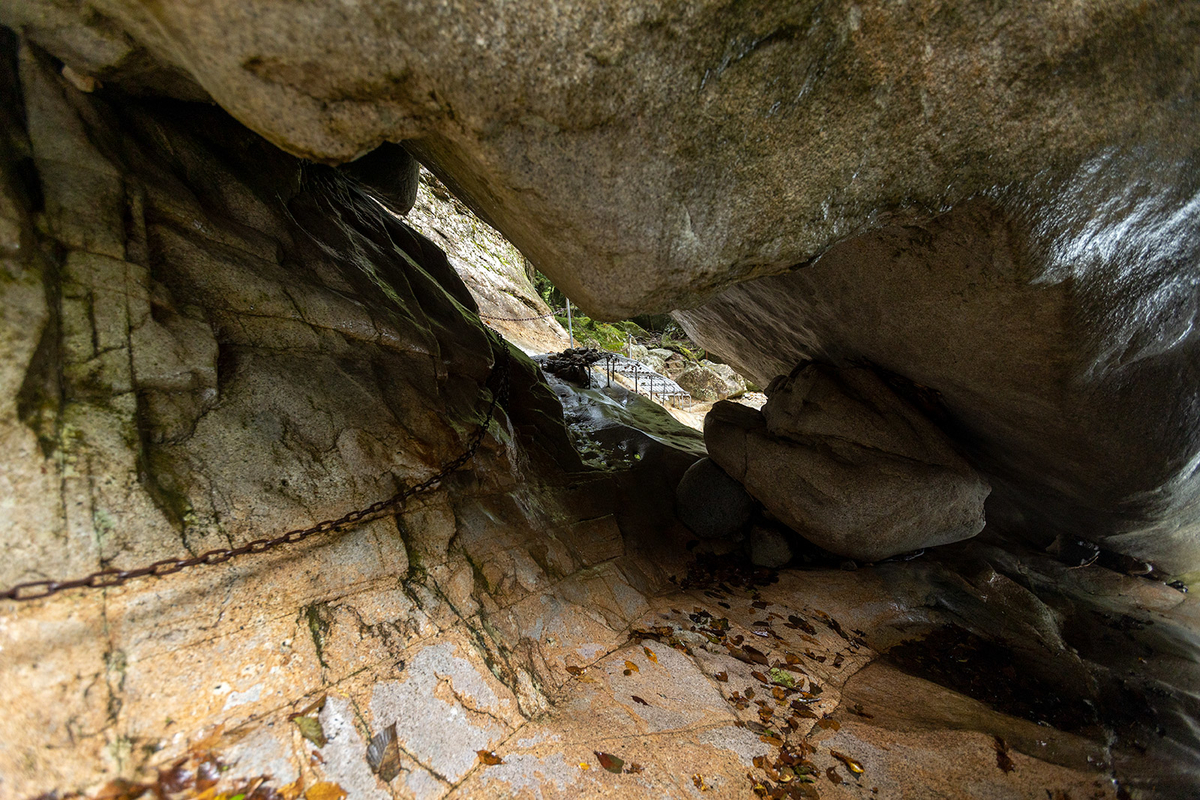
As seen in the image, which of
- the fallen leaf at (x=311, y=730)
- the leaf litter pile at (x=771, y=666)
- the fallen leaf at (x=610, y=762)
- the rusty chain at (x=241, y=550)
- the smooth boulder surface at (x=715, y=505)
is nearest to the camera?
the rusty chain at (x=241, y=550)

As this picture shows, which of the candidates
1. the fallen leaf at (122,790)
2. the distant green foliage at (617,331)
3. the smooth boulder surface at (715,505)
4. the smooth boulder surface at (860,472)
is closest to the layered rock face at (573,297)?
the fallen leaf at (122,790)

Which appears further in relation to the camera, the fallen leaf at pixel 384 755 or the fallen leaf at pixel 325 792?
the fallen leaf at pixel 384 755

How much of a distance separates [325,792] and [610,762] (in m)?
1.59

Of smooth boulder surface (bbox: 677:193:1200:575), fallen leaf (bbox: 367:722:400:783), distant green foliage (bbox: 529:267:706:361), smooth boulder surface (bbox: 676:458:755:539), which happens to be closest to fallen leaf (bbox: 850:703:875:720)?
smooth boulder surface (bbox: 676:458:755:539)

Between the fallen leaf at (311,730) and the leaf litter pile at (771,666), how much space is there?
6.90 feet

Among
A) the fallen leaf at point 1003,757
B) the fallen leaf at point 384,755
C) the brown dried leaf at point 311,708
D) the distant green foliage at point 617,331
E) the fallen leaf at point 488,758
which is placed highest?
the distant green foliage at point 617,331

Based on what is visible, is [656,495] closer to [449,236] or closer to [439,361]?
[439,361]

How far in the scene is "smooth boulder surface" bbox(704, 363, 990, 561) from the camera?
228 inches

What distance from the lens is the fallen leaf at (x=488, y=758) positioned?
111 inches

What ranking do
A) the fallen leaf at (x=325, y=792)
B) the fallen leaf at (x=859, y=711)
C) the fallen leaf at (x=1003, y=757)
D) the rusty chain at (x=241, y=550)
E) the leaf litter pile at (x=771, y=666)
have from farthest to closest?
the fallen leaf at (x=859, y=711)
the fallen leaf at (x=1003, y=757)
the leaf litter pile at (x=771, y=666)
the fallen leaf at (x=325, y=792)
the rusty chain at (x=241, y=550)

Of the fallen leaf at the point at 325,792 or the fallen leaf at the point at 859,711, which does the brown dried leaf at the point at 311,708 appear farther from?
the fallen leaf at the point at 859,711

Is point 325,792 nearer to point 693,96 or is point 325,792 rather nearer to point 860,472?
point 693,96

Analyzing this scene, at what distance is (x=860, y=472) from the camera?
229 inches

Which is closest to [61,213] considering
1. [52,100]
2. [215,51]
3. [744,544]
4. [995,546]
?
[52,100]
